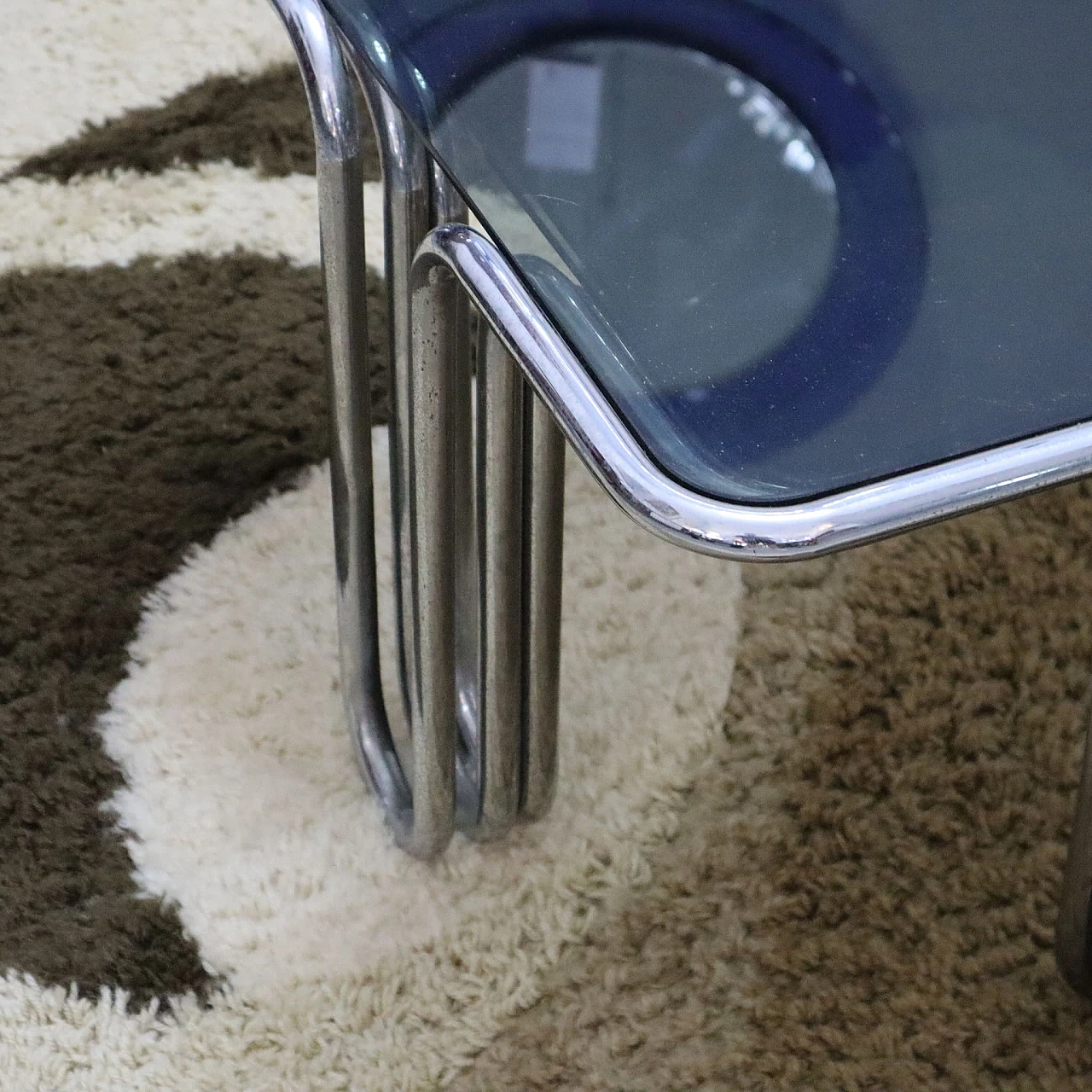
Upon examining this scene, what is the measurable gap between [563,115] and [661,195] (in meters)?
0.06

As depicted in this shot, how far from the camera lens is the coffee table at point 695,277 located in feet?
1.30

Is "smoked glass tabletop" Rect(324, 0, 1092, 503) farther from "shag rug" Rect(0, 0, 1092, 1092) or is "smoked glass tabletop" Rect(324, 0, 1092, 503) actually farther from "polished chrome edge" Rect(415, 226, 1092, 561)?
"shag rug" Rect(0, 0, 1092, 1092)

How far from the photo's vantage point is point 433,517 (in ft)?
2.05

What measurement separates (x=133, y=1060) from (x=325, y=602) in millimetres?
302

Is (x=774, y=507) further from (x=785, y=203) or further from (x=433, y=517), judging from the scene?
(x=433, y=517)

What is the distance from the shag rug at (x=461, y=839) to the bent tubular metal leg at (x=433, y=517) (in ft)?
0.20

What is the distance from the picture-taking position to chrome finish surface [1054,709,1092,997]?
69 cm

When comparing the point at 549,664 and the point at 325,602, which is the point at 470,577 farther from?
the point at 325,602

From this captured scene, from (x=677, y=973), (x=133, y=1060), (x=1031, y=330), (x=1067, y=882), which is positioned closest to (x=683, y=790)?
(x=677, y=973)

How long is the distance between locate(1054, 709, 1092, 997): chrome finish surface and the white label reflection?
39 cm

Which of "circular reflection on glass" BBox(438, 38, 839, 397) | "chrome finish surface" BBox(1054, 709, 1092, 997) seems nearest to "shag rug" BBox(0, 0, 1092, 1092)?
"chrome finish surface" BBox(1054, 709, 1092, 997)

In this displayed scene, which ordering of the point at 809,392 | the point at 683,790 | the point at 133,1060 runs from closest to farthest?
the point at 809,392 → the point at 133,1060 → the point at 683,790

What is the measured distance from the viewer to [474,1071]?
0.71m

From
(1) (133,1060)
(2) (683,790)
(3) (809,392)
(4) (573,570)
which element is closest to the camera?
(3) (809,392)
